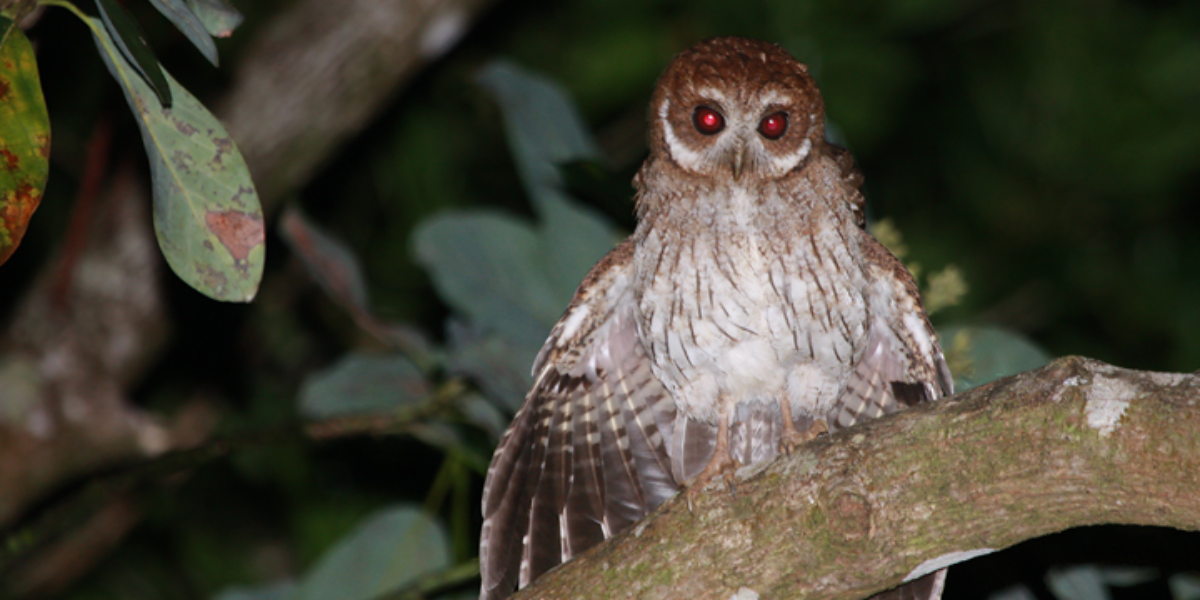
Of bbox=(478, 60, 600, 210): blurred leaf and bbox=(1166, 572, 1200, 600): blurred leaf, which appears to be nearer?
bbox=(1166, 572, 1200, 600): blurred leaf

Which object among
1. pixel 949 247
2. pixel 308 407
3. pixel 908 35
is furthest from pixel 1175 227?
pixel 308 407

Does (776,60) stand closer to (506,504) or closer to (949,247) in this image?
(506,504)

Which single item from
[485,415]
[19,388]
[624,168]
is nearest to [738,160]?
[485,415]

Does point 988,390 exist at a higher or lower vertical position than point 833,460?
higher

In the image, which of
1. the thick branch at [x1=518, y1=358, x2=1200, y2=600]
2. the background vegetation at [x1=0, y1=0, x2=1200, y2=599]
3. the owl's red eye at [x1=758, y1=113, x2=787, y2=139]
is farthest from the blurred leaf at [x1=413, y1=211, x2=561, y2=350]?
the background vegetation at [x1=0, y1=0, x2=1200, y2=599]

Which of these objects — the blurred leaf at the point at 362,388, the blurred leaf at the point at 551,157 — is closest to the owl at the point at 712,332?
the blurred leaf at the point at 551,157

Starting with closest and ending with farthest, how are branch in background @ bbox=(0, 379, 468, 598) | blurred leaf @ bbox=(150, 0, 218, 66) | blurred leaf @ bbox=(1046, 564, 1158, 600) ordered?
blurred leaf @ bbox=(150, 0, 218, 66)
blurred leaf @ bbox=(1046, 564, 1158, 600)
branch in background @ bbox=(0, 379, 468, 598)

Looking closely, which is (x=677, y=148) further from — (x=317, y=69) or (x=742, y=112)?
(x=317, y=69)

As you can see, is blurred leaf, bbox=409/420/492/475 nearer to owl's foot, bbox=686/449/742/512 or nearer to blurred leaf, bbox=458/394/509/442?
blurred leaf, bbox=458/394/509/442
